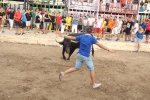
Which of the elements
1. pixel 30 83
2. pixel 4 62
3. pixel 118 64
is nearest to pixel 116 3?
pixel 118 64

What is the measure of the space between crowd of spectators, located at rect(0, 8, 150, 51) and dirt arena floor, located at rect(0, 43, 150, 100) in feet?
14.9

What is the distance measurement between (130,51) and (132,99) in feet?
26.4

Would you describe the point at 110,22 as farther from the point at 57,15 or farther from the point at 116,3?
the point at 116,3

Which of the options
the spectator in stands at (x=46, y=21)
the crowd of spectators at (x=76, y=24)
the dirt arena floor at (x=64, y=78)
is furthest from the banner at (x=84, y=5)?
the dirt arena floor at (x=64, y=78)

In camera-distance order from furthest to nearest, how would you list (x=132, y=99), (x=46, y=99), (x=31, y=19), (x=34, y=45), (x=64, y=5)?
(x=64, y=5) → (x=31, y=19) → (x=34, y=45) → (x=132, y=99) → (x=46, y=99)

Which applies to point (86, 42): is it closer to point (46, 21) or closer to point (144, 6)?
point (46, 21)

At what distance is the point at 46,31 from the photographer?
16219mm

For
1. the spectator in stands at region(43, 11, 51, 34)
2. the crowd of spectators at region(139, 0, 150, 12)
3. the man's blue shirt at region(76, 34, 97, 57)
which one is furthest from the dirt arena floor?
the crowd of spectators at region(139, 0, 150, 12)

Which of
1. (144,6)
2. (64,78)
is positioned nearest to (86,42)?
(64,78)

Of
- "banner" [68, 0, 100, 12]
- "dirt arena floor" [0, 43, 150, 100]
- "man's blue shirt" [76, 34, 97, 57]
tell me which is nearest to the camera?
"dirt arena floor" [0, 43, 150, 100]

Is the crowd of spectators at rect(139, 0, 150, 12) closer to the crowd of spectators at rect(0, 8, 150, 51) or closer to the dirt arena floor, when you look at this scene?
the crowd of spectators at rect(0, 8, 150, 51)

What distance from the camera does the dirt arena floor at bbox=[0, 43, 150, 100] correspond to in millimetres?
6164

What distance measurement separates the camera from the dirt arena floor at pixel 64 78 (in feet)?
20.2

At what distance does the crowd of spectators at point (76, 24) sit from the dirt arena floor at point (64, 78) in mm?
4530
